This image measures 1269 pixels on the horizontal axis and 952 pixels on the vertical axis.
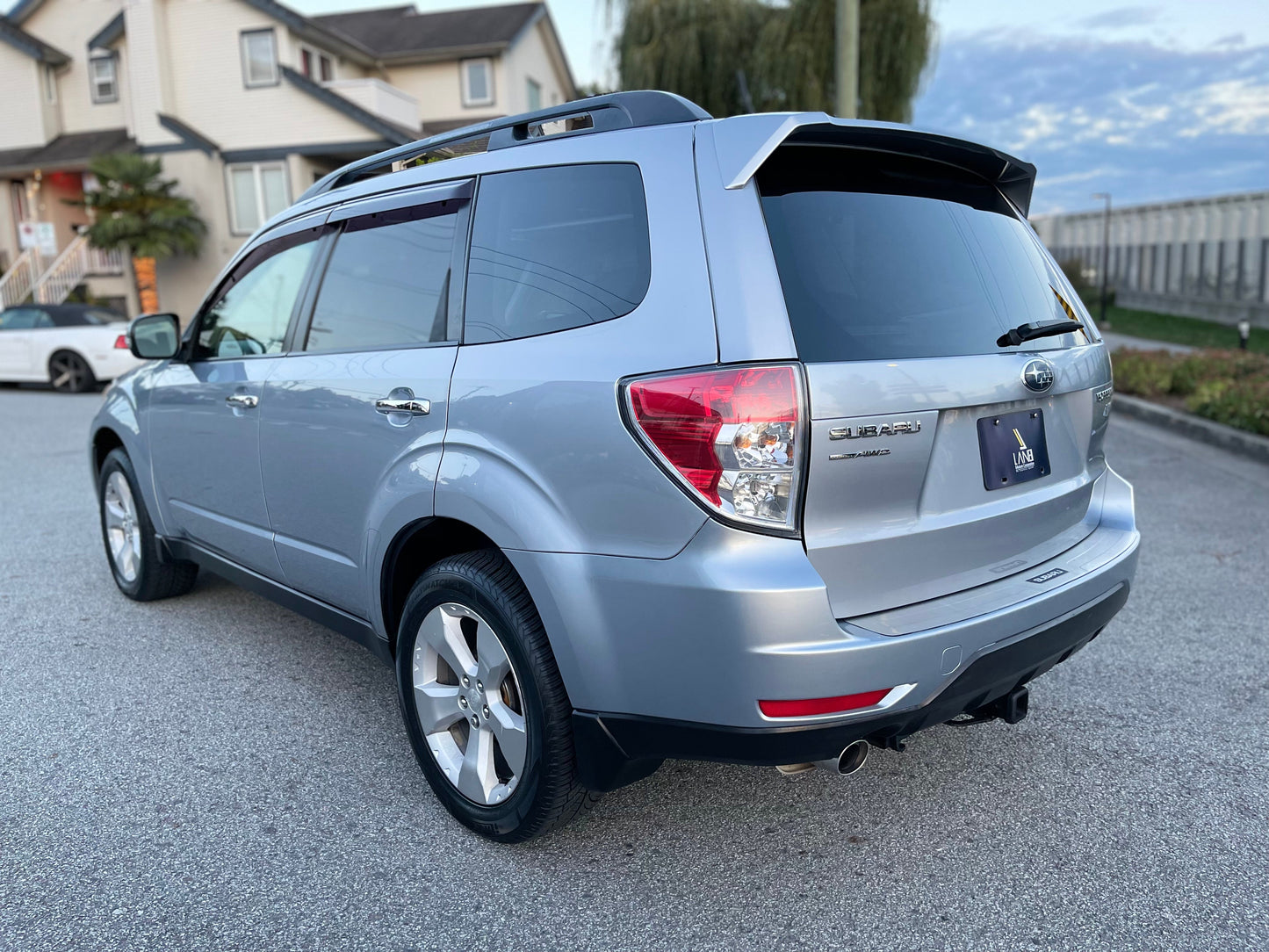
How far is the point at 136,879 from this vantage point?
2.69 metres

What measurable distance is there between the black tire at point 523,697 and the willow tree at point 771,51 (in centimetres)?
1909

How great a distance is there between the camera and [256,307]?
408 cm

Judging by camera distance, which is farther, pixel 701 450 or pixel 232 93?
pixel 232 93

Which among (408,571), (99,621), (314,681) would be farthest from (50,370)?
(408,571)

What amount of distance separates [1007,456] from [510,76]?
1119 inches

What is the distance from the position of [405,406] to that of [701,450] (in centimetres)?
107

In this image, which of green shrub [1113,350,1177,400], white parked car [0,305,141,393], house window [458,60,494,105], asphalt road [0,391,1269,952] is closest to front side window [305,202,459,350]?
asphalt road [0,391,1269,952]

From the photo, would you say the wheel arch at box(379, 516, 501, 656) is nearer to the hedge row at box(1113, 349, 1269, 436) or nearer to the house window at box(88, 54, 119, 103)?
the hedge row at box(1113, 349, 1269, 436)

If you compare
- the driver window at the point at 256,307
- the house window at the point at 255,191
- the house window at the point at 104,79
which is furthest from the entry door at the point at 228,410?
the house window at the point at 104,79

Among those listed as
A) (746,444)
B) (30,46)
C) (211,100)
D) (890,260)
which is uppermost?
(30,46)

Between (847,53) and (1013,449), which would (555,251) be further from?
(847,53)

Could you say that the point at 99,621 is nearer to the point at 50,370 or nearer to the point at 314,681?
the point at 314,681

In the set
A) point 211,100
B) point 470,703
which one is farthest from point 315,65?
point 470,703

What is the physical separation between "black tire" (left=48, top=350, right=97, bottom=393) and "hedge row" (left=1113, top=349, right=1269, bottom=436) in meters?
15.1
